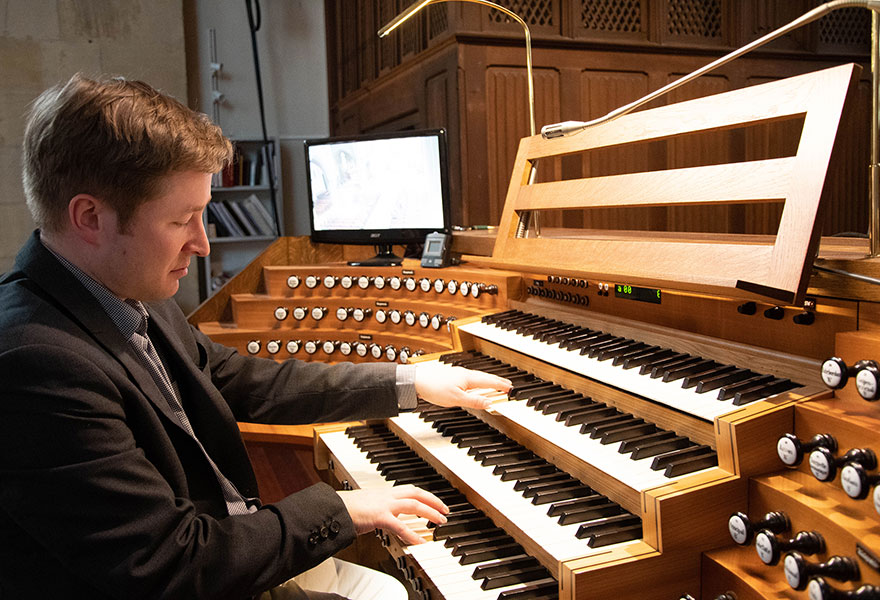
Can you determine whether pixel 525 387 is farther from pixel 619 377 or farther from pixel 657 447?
pixel 657 447

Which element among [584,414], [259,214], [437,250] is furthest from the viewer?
[259,214]

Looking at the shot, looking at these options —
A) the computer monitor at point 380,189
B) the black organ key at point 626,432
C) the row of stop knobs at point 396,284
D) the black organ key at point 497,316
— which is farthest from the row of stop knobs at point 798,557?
the computer monitor at point 380,189

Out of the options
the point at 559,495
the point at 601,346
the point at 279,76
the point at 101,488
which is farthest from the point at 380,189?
the point at 279,76

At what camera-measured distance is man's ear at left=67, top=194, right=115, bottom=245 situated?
46.7 inches

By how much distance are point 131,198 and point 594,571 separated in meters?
0.95

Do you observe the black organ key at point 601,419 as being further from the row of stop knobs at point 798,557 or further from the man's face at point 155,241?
the man's face at point 155,241

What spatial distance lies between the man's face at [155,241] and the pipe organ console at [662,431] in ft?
2.29

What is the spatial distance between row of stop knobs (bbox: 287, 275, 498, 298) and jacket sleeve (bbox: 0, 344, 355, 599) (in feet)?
5.86

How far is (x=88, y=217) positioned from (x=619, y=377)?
1.13 m

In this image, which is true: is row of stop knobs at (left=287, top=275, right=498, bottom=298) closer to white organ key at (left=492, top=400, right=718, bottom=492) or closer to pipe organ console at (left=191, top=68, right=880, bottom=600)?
pipe organ console at (left=191, top=68, right=880, bottom=600)

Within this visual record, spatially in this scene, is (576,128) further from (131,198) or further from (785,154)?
(785,154)

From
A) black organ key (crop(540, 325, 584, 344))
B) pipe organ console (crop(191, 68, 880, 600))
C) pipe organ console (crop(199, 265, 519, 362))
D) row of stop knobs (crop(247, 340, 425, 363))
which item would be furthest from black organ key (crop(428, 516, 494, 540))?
row of stop knobs (crop(247, 340, 425, 363))

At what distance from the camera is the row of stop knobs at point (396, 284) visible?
9.69 feet

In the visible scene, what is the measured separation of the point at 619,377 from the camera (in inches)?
67.8
